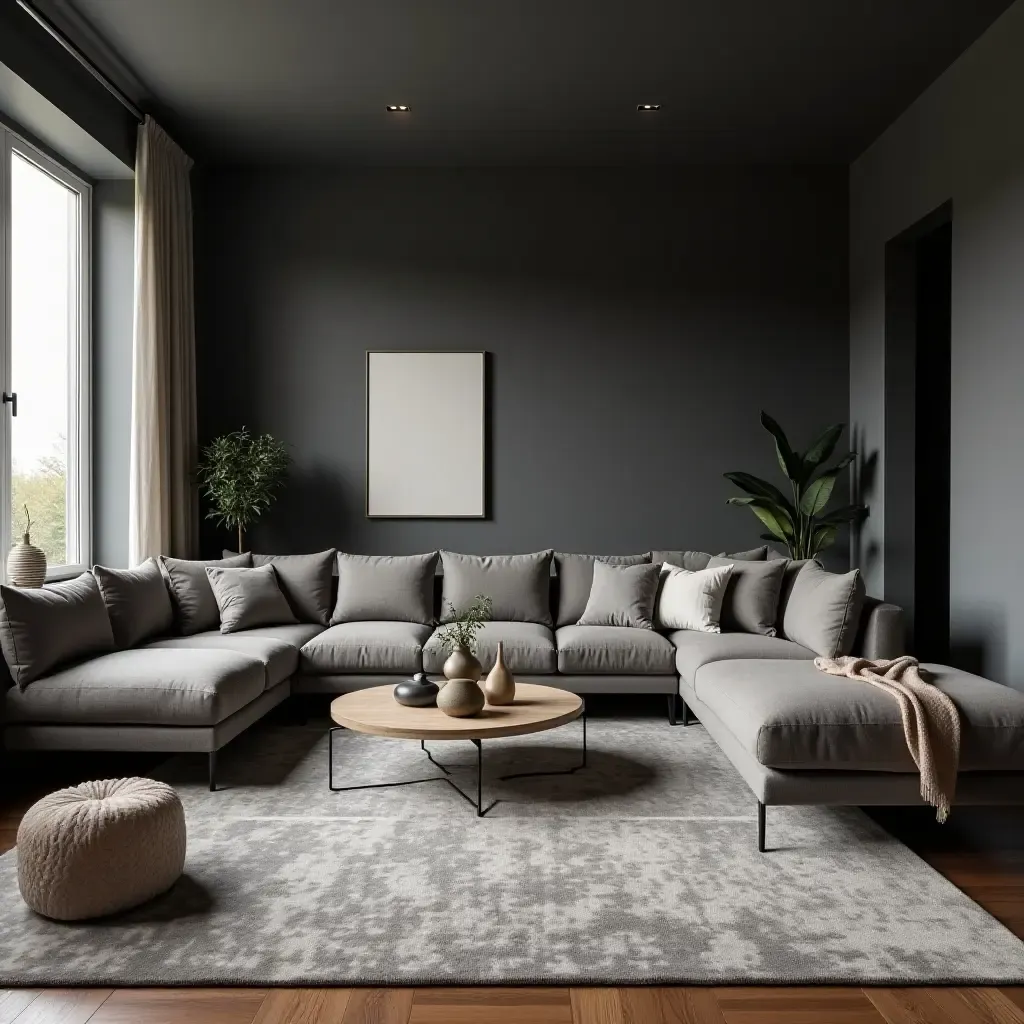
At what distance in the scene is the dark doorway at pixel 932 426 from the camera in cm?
575

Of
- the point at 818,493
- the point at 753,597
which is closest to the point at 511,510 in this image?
the point at 753,597

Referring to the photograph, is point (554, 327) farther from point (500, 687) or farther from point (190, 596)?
point (500, 687)

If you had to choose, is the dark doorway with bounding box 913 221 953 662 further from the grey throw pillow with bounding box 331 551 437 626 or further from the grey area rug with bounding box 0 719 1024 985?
the grey throw pillow with bounding box 331 551 437 626

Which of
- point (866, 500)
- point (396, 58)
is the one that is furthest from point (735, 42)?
point (866, 500)

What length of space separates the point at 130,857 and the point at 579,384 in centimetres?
434

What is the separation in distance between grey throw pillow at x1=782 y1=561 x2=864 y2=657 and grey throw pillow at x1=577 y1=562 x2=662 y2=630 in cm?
88

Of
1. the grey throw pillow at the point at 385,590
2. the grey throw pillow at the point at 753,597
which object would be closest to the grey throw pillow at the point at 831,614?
the grey throw pillow at the point at 753,597

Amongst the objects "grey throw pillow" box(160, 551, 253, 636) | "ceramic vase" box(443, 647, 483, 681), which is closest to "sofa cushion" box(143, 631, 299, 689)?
"grey throw pillow" box(160, 551, 253, 636)

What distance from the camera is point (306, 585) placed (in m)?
5.38

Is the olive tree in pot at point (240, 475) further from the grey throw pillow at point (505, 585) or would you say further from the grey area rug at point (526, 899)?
the grey area rug at point (526, 899)

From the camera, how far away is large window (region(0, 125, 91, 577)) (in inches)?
177

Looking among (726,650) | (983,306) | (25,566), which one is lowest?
(726,650)

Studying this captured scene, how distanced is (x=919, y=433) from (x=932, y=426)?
10 cm

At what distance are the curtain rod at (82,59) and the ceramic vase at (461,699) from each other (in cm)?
349
